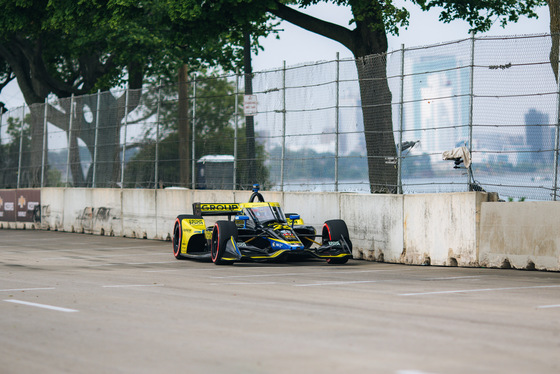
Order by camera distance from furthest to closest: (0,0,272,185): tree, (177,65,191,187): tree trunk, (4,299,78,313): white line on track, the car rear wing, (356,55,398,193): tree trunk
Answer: (0,0,272,185): tree
(177,65,191,187): tree trunk
the car rear wing
(356,55,398,193): tree trunk
(4,299,78,313): white line on track

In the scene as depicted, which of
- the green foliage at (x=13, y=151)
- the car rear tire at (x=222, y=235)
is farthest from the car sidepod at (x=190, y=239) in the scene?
the green foliage at (x=13, y=151)

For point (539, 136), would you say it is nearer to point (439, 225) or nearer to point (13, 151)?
point (439, 225)

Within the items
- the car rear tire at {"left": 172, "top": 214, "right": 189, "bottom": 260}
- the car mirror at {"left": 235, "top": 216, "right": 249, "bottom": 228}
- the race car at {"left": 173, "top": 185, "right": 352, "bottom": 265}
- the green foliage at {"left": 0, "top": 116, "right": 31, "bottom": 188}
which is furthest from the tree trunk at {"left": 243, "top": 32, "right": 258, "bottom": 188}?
the green foliage at {"left": 0, "top": 116, "right": 31, "bottom": 188}

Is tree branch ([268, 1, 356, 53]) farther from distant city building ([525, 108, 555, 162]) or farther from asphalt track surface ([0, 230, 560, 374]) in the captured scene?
asphalt track surface ([0, 230, 560, 374])

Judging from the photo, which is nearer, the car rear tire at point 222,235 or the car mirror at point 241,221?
the car rear tire at point 222,235

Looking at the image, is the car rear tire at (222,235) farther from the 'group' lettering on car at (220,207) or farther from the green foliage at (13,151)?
the green foliage at (13,151)

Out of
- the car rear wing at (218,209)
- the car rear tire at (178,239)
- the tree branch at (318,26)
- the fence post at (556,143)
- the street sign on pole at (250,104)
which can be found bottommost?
the car rear tire at (178,239)

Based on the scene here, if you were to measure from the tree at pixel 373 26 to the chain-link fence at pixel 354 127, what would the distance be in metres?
0.04

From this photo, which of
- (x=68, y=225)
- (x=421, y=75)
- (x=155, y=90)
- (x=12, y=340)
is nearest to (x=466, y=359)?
(x=12, y=340)

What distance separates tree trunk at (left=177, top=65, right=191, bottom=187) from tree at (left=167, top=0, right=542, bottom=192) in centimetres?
196

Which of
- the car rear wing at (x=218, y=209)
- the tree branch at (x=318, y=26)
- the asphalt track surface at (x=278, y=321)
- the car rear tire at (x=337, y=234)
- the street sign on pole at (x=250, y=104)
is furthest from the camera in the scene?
the tree branch at (x=318, y=26)

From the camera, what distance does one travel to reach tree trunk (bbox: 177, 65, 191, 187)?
2297cm

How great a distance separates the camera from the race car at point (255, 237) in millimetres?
15578

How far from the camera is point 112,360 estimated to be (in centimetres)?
602
